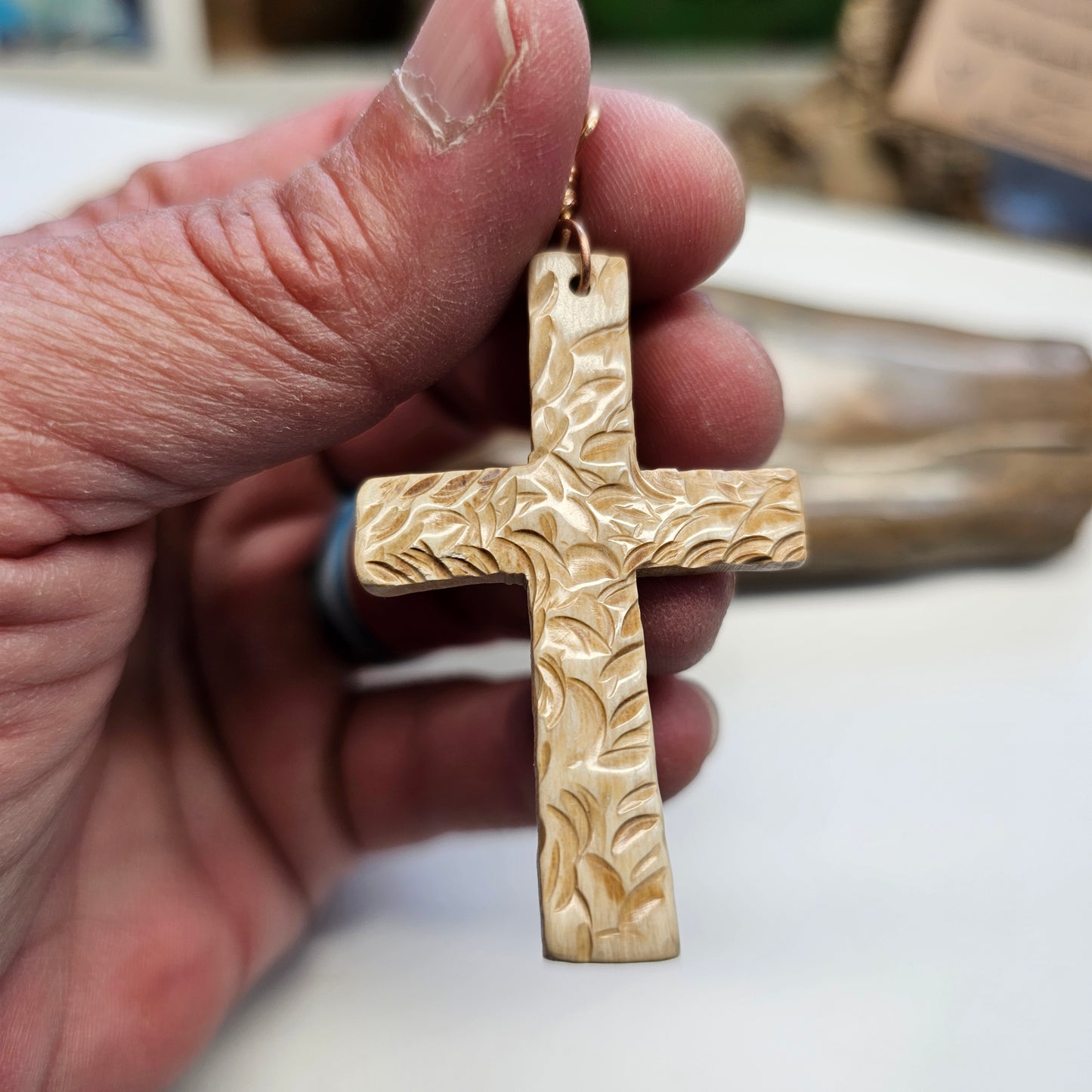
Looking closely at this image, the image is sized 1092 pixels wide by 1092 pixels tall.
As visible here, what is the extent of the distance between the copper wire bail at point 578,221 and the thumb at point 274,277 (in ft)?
0.30

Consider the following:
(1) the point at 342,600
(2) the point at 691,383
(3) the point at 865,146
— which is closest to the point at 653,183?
(2) the point at 691,383

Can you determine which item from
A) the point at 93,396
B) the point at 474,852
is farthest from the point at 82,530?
the point at 474,852

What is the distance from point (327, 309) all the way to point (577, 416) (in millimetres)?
247

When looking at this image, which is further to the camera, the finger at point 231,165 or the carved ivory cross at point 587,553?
the finger at point 231,165

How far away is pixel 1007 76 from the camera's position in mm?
1983

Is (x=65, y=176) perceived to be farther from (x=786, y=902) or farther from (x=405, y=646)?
(x=786, y=902)

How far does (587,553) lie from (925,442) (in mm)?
956

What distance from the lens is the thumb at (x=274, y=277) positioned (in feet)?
2.71

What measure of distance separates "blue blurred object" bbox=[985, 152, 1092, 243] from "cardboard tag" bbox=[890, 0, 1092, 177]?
0.12 metres

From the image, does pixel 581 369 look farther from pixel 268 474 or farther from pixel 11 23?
pixel 11 23

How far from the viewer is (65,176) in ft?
6.87

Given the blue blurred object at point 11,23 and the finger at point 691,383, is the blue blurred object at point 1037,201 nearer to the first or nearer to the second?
the finger at point 691,383

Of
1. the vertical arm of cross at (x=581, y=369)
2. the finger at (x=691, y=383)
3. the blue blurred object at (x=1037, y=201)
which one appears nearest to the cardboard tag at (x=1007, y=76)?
the blue blurred object at (x=1037, y=201)

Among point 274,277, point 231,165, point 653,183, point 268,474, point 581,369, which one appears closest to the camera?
point 274,277
